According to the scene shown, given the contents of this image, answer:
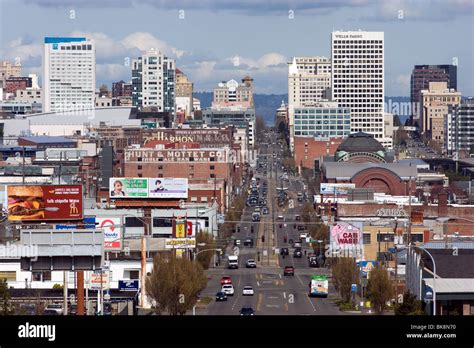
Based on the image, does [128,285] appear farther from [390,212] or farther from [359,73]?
[359,73]

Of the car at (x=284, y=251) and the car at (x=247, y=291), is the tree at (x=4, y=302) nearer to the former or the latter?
the car at (x=247, y=291)

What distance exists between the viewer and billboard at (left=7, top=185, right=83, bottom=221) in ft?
168

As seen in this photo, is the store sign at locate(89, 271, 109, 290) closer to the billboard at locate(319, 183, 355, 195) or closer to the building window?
the building window

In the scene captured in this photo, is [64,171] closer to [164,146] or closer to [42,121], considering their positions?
[164,146]

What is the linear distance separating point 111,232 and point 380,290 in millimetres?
19288

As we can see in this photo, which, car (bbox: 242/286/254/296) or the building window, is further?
the building window

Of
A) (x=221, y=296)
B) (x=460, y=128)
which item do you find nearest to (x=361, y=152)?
(x=460, y=128)

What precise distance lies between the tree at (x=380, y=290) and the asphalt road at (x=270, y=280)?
1119 mm

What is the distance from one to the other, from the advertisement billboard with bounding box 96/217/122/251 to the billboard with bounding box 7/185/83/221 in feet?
5.01

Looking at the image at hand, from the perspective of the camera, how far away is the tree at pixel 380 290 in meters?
35.2

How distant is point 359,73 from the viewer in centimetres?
19788

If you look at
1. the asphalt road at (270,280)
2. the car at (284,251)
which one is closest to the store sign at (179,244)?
the asphalt road at (270,280)

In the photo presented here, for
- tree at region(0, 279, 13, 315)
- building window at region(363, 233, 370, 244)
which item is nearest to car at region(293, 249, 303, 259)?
building window at region(363, 233, 370, 244)
